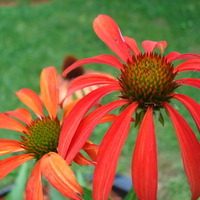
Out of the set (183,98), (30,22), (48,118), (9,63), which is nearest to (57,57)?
(9,63)

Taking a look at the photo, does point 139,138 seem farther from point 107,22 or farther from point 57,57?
point 57,57

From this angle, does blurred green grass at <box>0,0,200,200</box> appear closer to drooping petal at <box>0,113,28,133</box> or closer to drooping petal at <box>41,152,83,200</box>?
drooping petal at <box>0,113,28,133</box>

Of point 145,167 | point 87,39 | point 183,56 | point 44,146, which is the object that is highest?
point 87,39

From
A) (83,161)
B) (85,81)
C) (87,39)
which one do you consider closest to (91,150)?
(83,161)

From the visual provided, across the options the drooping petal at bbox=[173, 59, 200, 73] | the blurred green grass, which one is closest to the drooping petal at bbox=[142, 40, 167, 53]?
the drooping petal at bbox=[173, 59, 200, 73]

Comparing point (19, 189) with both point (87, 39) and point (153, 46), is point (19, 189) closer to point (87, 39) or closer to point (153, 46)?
point (153, 46)

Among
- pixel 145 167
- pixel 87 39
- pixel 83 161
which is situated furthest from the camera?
pixel 87 39
